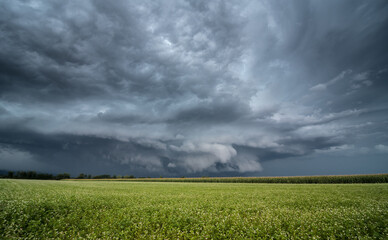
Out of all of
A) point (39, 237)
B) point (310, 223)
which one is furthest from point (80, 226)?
point (310, 223)

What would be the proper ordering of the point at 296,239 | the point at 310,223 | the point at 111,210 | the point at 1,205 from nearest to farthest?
the point at 296,239 < the point at 310,223 < the point at 1,205 < the point at 111,210

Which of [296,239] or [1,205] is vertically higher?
[1,205]

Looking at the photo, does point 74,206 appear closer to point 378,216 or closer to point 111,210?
point 111,210

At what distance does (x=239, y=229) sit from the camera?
11055 millimetres

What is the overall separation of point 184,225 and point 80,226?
6.86m

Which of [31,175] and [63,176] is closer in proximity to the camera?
[31,175]

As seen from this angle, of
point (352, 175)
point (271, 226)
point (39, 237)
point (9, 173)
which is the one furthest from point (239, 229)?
point (9, 173)

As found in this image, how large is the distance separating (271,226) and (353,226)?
5.19 meters

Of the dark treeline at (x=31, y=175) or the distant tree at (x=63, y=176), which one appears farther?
the distant tree at (x=63, y=176)

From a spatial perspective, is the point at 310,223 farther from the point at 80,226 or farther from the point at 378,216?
the point at 80,226

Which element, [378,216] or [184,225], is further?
[378,216]

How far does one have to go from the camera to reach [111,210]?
49.4ft

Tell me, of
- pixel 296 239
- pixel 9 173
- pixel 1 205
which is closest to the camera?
pixel 296 239

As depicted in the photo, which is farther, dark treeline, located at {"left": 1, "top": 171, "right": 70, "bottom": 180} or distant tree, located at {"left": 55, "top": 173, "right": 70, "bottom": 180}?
distant tree, located at {"left": 55, "top": 173, "right": 70, "bottom": 180}
